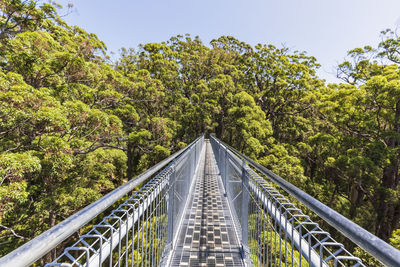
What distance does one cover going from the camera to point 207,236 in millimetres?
3391

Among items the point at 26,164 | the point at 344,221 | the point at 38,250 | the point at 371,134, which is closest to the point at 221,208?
the point at 344,221

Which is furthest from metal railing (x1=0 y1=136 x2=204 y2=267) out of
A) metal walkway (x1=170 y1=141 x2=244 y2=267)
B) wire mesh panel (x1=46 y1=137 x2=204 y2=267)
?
metal walkway (x1=170 y1=141 x2=244 y2=267)

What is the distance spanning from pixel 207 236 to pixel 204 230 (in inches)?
7.2

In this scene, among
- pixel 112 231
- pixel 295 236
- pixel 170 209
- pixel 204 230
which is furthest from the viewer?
pixel 204 230

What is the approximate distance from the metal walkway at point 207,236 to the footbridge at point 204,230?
1cm

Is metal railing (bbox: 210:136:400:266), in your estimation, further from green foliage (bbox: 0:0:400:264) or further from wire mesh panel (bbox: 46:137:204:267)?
green foliage (bbox: 0:0:400:264)

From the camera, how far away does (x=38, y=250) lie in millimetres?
584

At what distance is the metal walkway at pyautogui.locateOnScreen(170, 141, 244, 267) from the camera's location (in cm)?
278

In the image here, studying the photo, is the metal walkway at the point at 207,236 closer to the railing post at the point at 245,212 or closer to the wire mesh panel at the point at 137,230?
A: the railing post at the point at 245,212

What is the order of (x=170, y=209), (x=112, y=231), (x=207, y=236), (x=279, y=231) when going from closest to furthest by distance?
(x=112, y=231)
(x=279, y=231)
(x=170, y=209)
(x=207, y=236)

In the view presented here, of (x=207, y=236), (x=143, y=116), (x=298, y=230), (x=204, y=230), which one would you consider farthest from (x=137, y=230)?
(x=143, y=116)

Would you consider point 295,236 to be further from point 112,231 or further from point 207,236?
point 207,236

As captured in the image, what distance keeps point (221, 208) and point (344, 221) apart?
4044 mm

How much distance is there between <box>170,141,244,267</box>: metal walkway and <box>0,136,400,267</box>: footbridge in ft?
0.05
